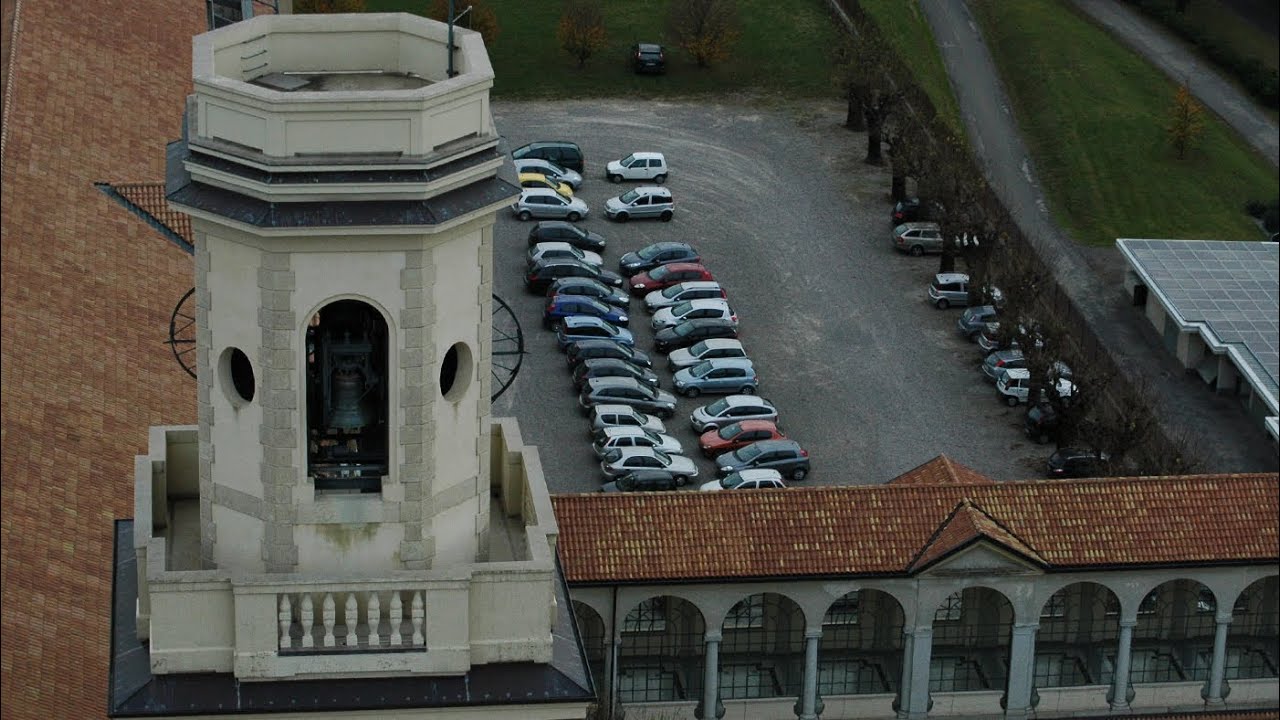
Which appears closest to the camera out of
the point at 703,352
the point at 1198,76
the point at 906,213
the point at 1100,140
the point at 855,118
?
the point at 1198,76

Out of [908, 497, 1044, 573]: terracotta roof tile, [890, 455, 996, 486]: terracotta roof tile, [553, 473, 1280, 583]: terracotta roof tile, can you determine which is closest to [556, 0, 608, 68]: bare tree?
[890, 455, 996, 486]: terracotta roof tile

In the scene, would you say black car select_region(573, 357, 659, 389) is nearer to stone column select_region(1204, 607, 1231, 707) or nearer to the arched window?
stone column select_region(1204, 607, 1231, 707)

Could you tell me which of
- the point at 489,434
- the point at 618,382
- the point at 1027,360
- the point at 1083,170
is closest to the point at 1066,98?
the point at 1083,170

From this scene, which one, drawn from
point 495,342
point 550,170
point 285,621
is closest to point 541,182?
point 550,170

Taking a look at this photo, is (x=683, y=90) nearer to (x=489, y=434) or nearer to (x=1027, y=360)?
(x=1027, y=360)

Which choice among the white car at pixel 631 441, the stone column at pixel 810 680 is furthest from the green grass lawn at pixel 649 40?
the stone column at pixel 810 680

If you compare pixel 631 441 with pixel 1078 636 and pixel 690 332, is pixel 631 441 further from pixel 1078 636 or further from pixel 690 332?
pixel 1078 636
